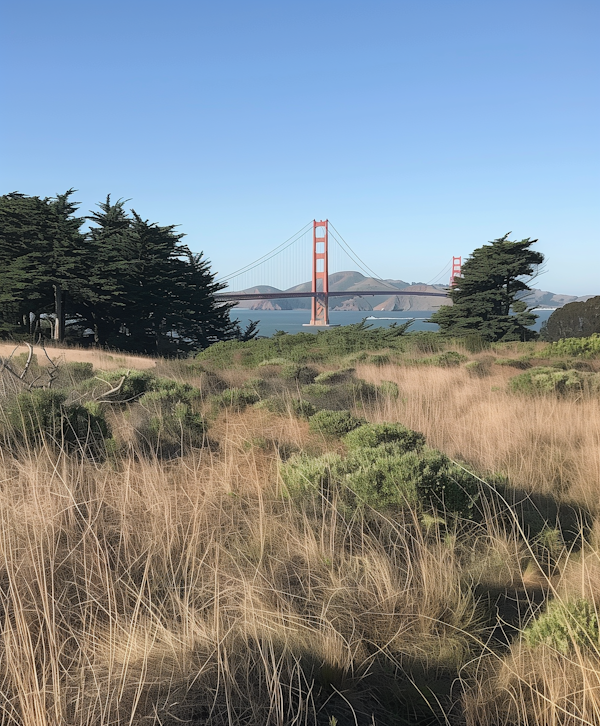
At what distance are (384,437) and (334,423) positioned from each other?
796 millimetres

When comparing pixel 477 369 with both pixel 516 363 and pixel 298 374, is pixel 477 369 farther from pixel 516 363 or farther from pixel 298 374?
pixel 298 374

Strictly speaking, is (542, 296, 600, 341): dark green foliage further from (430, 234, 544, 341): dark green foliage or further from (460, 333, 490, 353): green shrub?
(460, 333, 490, 353): green shrub

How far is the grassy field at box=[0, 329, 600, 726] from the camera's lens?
165 cm

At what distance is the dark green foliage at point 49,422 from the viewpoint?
388 cm

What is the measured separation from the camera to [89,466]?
3316 millimetres

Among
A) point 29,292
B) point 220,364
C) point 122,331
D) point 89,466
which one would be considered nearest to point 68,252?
point 29,292

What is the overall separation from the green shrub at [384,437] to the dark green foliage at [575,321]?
19664 mm

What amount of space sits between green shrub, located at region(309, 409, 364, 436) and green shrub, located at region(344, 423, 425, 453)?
52cm

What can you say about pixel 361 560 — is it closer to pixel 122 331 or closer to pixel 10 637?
pixel 10 637

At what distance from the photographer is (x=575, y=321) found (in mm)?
22406

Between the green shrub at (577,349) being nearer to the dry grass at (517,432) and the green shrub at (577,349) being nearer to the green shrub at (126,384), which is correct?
the dry grass at (517,432)

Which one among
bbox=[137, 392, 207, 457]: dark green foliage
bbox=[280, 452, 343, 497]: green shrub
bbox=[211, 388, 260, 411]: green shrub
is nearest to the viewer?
bbox=[280, 452, 343, 497]: green shrub

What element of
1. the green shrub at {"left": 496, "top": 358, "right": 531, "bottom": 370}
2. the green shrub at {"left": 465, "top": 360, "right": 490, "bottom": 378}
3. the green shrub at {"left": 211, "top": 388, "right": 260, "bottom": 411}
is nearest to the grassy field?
the green shrub at {"left": 211, "top": 388, "right": 260, "bottom": 411}

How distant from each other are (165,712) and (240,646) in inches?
13.0
